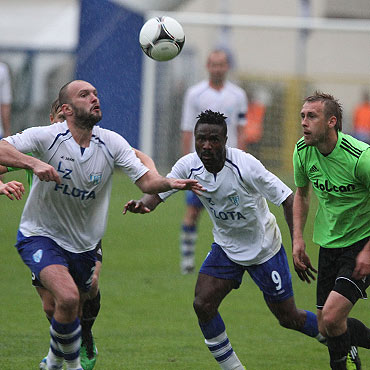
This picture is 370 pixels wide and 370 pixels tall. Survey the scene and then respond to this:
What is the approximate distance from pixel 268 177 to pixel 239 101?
494 centimetres

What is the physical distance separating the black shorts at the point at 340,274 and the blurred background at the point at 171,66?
13.2 m

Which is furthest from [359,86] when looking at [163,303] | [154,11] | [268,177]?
[268,177]

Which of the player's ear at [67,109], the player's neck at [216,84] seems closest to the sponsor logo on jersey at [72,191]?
the player's ear at [67,109]

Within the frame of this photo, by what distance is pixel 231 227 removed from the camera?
6598 mm

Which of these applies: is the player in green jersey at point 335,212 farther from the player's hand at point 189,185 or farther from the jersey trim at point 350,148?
the player's hand at point 189,185

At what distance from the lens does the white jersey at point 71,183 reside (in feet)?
20.7

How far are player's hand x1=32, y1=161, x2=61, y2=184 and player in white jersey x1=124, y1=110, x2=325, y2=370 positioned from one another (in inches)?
28.5

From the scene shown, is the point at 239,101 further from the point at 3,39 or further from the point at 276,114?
the point at 3,39

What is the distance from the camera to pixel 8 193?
20.0 feet

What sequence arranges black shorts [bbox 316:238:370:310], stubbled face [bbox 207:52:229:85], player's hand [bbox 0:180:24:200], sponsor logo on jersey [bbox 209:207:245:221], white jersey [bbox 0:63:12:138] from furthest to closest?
white jersey [bbox 0:63:12:138]
stubbled face [bbox 207:52:229:85]
sponsor logo on jersey [bbox 209:207:245:221]
player's hand [bbox 0:180:24:200]
black shorts [bbox 316:238:370:310]

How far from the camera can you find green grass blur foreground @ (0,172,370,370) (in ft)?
24.0

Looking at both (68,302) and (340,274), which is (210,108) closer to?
(340,274)

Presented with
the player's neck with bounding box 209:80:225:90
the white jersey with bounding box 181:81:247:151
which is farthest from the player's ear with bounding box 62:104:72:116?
the player's neck with bounding box 209:80:225:90

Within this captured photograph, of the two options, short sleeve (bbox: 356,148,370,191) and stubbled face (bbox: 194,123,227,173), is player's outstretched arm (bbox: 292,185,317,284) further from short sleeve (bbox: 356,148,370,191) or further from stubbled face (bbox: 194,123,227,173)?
stubbled face (bbox: 194,123,227,173)
